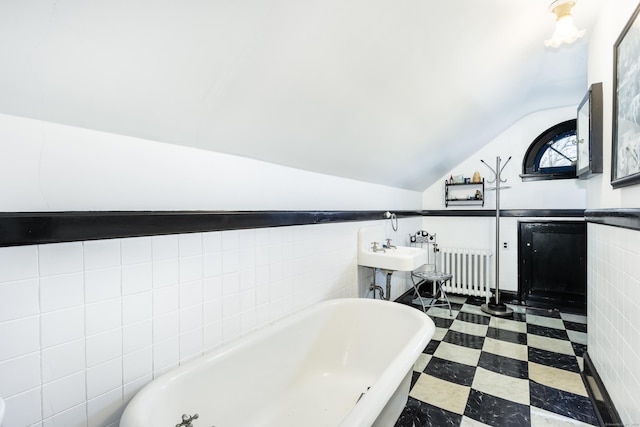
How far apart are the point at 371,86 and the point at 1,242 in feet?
5.14

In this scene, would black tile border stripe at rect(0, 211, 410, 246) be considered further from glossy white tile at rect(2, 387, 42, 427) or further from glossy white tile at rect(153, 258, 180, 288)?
glossy white tile at rect(2, 387, 42, 427)

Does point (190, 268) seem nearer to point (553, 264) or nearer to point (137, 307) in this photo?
point (137, 307)

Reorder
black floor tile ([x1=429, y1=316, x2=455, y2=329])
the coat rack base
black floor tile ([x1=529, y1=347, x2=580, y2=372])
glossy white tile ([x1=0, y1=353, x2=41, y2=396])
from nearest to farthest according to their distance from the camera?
Result: 1. glossy white tile ([x1=0, y1=353, x2=41, y2=396])
2. black floor tile ([x1=529, y1=347, x2=580, y2=372])
3. black floor tile ([x1=429, y1=316, x2=455, y2=329])
4. the coat rack base

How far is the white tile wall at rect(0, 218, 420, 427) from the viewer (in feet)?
2.65

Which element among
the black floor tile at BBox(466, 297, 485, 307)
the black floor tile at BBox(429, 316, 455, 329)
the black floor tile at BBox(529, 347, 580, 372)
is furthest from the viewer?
the black floor tile at BBox(466, 297, 485, 307)

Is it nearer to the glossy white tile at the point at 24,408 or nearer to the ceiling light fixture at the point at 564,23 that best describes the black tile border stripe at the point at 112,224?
the glossy white tile at the point at 24,408

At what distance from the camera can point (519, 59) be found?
201cm

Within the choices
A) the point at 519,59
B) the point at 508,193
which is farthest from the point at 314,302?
the point at 508,193

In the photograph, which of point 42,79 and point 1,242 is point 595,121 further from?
point 1,242

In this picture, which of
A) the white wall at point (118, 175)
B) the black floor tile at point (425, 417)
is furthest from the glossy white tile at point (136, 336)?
the black floor tile at point (425, 417)

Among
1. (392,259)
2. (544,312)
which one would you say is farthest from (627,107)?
(544,312)

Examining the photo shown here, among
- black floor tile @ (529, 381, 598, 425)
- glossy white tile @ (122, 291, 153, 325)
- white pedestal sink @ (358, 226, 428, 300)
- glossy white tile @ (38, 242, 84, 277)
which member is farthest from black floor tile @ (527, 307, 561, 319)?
glossy white tile @ (38, 242, 84, 277)

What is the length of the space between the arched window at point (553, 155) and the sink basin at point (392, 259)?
80.6 inches

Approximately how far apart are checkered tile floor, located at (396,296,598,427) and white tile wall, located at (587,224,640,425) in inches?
10.7
